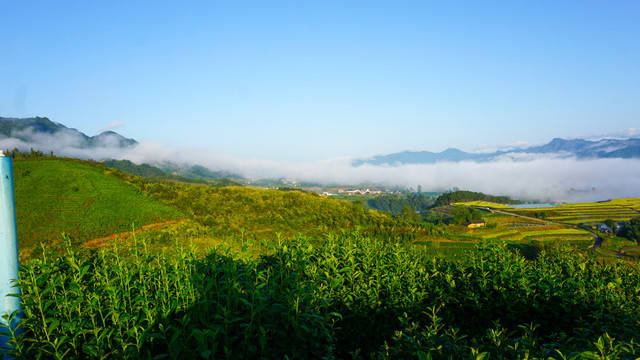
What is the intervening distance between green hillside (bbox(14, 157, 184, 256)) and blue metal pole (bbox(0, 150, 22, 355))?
1114 centimetres

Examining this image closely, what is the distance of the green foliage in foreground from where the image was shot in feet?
8.79

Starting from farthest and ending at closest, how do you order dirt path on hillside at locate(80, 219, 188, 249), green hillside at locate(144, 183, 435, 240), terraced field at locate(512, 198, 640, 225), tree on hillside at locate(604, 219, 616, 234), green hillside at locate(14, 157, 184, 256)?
1. terraced field at locate(512, 198, 640, 225)
2. tree on hillside at locate(604, 219, 616, 234)
3. green hillside at locate(144, 183, 435, 240)
4. green hillside at locate(14, 157, 184, 256)
5. dirt path on hillside at locate(80, 219, 188, 249)

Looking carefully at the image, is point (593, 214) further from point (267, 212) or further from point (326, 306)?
point (326, 306)

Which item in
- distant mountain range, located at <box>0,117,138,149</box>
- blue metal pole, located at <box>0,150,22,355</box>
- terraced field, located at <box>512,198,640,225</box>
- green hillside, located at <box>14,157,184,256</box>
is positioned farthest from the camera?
distant mountain range, located at <box>0,117,138,149</box>

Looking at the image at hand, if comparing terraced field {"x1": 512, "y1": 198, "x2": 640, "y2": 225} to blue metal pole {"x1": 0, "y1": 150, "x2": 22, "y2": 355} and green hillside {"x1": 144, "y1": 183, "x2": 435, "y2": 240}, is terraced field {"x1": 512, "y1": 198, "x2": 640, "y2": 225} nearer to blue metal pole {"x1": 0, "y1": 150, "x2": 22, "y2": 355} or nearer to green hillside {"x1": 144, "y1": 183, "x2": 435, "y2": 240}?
green hillside {"x1": 144, "y1": 183, "x2": 435, "y2": 240}

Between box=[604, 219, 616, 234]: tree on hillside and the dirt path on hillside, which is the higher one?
the dirt path on hillside

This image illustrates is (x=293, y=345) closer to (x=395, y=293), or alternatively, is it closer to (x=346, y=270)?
(x=346, y=270)

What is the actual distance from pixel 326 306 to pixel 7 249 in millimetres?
2986

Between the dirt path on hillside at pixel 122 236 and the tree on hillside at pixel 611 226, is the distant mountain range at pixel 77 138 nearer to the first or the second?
the dirt path on hillside at pixel 122 236

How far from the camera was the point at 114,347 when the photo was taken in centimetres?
272

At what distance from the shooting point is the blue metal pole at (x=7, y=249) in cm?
259

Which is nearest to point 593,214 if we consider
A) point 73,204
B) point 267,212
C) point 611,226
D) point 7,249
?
point 611,226

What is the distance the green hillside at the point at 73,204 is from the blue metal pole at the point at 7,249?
11138 mm

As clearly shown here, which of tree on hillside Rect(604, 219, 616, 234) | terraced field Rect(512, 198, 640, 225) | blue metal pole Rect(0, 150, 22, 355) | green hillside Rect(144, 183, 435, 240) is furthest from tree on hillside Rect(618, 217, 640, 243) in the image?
blue metal pole Rect(0, 150, 22, 355)
